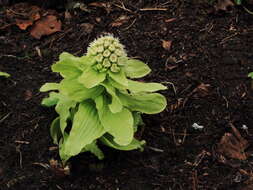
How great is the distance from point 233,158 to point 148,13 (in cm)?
221

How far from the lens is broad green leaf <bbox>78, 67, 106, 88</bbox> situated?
3164 millimetres

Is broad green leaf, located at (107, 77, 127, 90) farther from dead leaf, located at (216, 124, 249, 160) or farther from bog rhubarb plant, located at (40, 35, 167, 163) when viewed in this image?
dead leaf, located at (216, 124, 249, 160)

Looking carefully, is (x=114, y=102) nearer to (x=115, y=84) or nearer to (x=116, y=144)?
(x=115, y=84)

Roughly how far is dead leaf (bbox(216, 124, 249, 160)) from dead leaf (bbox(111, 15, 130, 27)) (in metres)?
1.98

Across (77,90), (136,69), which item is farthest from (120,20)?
(77,90)

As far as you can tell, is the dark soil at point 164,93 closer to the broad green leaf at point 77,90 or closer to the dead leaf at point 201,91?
the dead leaf at point 201,91

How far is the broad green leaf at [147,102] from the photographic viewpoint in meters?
3.62

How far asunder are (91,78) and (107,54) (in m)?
0.22

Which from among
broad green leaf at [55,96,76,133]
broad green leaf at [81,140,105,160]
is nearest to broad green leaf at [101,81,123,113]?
broad green leaf at [55,96,76,133]

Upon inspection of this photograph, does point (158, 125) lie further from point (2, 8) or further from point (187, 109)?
point (2, 8)

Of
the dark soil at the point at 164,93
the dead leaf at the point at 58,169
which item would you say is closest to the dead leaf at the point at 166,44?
the dark soil at the point at 164,93

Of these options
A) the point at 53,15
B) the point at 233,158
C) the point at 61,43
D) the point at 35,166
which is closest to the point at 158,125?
the point at 233,158

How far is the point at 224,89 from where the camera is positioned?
4340 mm

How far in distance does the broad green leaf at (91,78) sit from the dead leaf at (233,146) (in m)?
1.38
